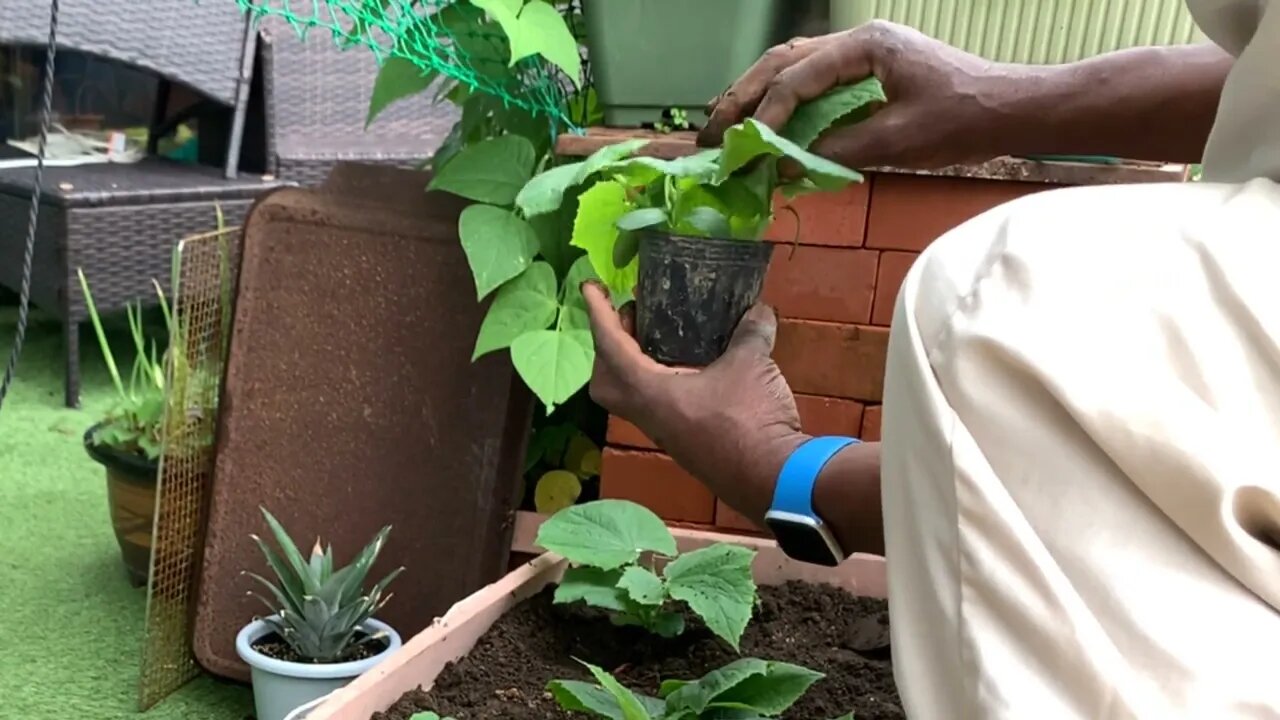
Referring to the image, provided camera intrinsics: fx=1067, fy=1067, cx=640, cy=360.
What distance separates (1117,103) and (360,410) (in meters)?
0.87

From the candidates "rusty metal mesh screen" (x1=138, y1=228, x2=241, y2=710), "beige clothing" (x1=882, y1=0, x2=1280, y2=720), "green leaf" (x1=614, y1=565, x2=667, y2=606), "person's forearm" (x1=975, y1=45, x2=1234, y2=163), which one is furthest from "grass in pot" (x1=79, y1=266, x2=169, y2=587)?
"beige clothing" (x1=882, y1=0, x2=1280, y2=720)

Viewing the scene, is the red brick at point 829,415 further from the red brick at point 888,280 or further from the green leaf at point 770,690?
the green leaf at point 770,690

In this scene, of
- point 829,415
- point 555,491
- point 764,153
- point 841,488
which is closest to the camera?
point 841,488

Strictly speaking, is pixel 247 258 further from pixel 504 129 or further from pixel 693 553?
pixel 693 553

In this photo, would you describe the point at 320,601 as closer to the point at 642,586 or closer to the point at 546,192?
the point at 642,586

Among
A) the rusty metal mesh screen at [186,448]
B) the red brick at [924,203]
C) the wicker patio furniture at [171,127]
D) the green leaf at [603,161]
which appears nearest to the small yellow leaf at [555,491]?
the rusty metal mesh screen at [186,448]

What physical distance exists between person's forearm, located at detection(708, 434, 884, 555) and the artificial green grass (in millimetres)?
859

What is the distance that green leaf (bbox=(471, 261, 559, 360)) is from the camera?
116cm

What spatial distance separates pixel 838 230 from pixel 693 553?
0.39m

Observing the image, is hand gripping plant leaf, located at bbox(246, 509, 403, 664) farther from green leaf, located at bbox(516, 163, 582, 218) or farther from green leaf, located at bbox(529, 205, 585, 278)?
green leaf, located at bbox(516, 163, 582, 218)

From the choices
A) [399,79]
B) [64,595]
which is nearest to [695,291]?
[399,79]

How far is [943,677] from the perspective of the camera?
0.40 metres

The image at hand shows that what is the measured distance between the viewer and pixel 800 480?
2.08ft

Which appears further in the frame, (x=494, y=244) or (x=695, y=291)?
(x=494, y=244)
